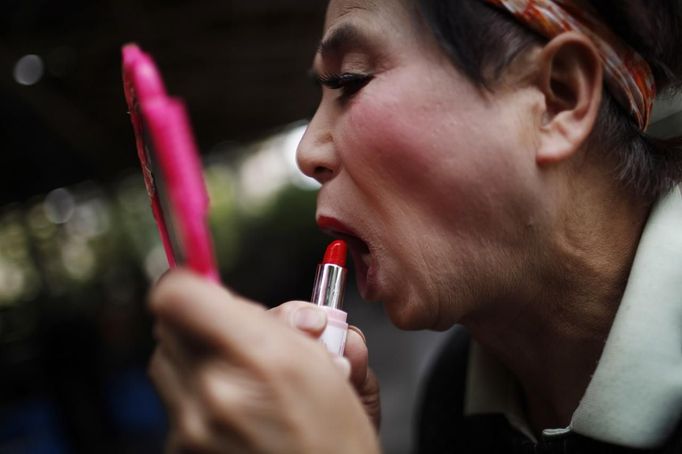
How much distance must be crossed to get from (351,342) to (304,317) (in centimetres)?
19

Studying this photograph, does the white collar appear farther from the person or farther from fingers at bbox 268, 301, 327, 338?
fingers at bbox 268, 301, 327, 338

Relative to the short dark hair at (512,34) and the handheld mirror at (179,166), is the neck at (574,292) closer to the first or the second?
the short dark hair at (512,34)

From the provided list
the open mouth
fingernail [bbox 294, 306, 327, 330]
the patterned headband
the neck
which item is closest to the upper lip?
the open mouth

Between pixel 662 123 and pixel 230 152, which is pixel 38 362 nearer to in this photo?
pixel 230 152

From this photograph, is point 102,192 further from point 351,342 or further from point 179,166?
point 179,166

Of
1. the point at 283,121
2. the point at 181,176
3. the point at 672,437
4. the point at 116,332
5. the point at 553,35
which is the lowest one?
the point at 116,332

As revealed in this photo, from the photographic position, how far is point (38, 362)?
465 cm

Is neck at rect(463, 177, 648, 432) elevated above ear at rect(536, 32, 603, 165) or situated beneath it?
situated beneath

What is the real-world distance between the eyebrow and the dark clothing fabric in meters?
0.90

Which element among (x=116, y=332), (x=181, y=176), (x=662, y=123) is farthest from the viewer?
(x=116, y=332)

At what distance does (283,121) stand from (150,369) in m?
5.37

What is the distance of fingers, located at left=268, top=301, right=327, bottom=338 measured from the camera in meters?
0.97

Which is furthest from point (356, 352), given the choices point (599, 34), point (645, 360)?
point (599, 34)

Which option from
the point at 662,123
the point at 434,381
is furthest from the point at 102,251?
the point at 662,123
